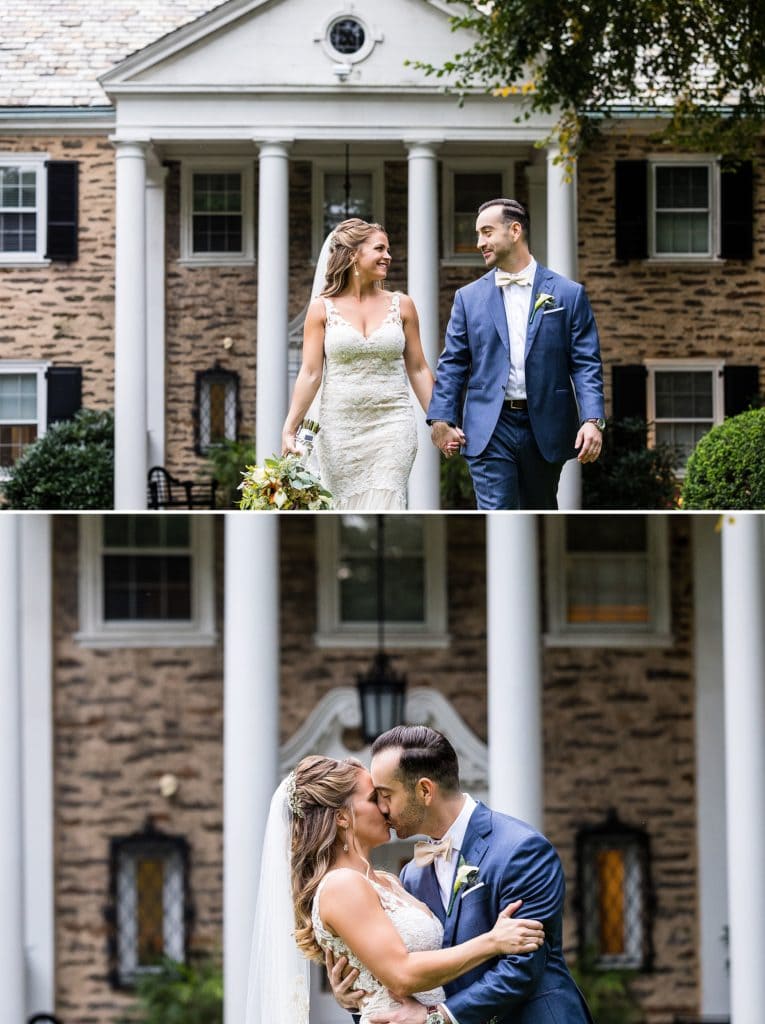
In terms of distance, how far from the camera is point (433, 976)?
4852mm

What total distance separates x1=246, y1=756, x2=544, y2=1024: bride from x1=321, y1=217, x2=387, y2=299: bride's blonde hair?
2602mm

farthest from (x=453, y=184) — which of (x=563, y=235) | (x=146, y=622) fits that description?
(x=146, y=622)

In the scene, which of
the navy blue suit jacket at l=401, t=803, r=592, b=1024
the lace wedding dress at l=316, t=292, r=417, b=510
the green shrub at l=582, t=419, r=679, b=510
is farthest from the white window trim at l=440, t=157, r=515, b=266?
the navy blue suit jacket at l=401, t=803, r=592, b=1024

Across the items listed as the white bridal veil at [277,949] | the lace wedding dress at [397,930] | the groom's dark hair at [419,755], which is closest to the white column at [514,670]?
the white bridal veil at [277,949]

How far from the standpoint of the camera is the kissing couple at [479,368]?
6.80 meters

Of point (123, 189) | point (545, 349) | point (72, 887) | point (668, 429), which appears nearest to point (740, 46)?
point (668, 429)

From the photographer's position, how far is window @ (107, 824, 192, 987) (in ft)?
44.9

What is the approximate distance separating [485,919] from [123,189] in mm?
10793

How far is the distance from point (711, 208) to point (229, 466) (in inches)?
222

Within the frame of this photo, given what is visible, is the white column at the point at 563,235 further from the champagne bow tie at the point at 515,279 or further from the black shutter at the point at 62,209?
the champagne bow tie at the point at 515,279

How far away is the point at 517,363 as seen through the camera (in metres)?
6.82

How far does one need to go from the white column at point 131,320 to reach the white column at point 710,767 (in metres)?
5.19

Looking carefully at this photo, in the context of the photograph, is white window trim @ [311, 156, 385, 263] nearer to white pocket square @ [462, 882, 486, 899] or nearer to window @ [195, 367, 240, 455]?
window @ [195, 367, 240, 455]

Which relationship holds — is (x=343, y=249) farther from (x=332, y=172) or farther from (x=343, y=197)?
(x=332, y=172)
